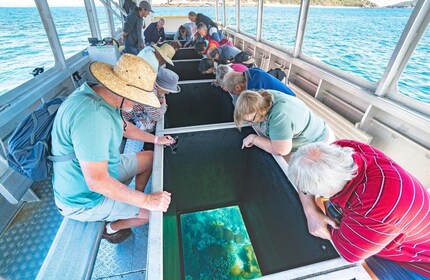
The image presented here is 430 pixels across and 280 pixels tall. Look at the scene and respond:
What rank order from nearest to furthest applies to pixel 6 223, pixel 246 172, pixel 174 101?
pixel 6 223 → pixel 246 172 → pixel 174 101

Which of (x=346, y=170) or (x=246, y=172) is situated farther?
(x=246, y=172)

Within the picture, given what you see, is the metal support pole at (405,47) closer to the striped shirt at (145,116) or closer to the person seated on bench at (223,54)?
the person seated on bench at (223,54)

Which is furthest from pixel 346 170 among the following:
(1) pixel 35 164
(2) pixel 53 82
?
(2) pixel 53 82

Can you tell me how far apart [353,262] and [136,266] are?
120 centimetres

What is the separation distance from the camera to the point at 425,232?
2.43ft

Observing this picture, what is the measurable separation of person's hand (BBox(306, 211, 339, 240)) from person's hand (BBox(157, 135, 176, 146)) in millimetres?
918

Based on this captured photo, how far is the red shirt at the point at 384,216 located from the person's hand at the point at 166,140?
3.28ft

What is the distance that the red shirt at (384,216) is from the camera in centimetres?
71

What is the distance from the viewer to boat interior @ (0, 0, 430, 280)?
3.22ft

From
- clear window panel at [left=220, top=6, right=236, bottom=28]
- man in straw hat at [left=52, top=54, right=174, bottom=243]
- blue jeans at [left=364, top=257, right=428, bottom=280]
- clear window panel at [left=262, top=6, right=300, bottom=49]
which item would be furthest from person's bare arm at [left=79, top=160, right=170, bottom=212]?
clear window panel at [left=220, top=6, right=236, bottom=28]

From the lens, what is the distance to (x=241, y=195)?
1.90 meters

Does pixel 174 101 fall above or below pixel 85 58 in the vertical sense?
below

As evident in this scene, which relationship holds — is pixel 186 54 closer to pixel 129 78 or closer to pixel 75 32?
pixel 75 32

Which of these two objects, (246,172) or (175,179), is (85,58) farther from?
(246,172)
